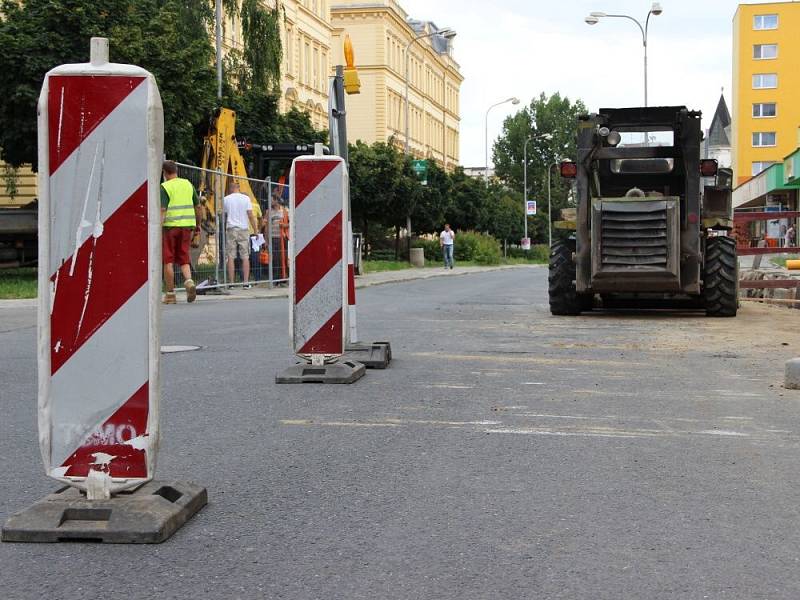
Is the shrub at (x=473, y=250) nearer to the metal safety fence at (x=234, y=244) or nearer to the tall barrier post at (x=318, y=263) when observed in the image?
the metal safety fence at (x=234, y=244)

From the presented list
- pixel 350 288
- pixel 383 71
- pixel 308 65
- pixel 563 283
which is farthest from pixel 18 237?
pixel 383 71

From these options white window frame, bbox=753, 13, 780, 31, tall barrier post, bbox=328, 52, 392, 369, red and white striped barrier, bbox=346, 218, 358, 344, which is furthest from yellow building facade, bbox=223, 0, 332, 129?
red and white striped barrier, bbox=346, 218, 358, 344

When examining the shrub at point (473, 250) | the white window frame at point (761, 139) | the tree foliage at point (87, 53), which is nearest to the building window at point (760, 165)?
the white window frame at point (761, 139)

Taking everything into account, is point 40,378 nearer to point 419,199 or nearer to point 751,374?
point 751,374

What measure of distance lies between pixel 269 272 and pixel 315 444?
59.1 ft

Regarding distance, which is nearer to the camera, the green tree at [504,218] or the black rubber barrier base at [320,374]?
the black rubber barrier base at [320,374]

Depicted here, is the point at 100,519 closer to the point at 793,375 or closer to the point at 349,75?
the point at 793,375

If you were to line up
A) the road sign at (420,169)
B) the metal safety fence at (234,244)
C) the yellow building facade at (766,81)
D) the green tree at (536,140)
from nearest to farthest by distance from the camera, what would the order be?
the metal safety fence at (234,244)
the road sign at (420,169)
the yellow building facade at (766,81)
the green tree at (536,140)

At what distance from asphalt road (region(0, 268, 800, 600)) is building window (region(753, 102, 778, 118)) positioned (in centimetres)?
8708

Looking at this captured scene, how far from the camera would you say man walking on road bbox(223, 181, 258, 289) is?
818 inches

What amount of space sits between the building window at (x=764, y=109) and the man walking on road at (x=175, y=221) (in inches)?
3238

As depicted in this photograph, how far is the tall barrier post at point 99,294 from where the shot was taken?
3982 mm

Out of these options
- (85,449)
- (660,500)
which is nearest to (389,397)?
(660,500)

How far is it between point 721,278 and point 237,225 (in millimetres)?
9142
